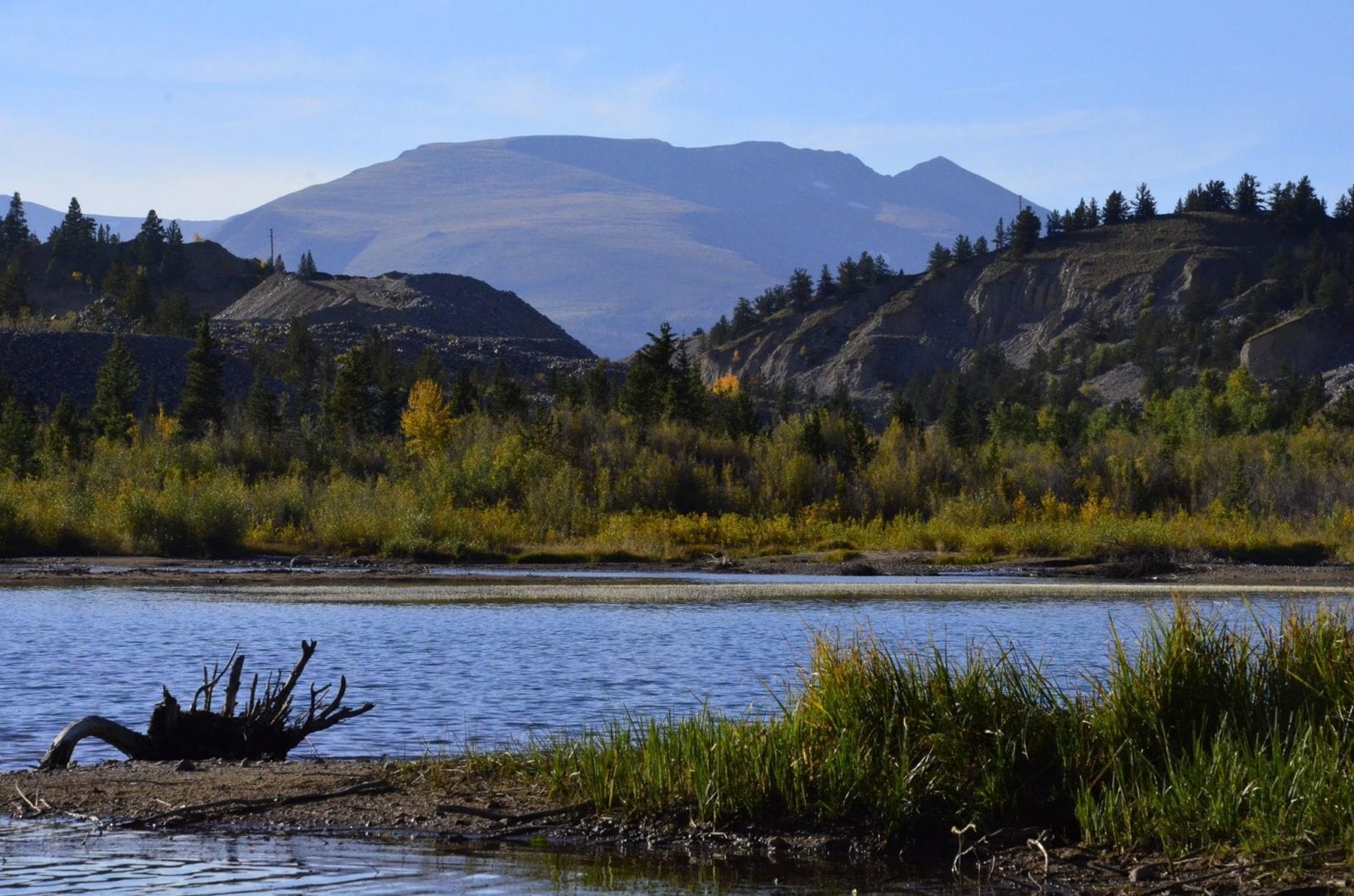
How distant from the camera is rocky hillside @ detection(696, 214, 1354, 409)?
150500 mm

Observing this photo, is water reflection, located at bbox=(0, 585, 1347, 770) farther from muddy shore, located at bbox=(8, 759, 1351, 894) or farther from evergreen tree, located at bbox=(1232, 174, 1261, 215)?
evergreen tree, located at bbox=(1232, 174, 1261, 215)

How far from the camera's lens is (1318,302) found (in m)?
148

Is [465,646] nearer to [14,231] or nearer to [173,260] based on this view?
[173,260]

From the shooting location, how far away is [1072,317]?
173m

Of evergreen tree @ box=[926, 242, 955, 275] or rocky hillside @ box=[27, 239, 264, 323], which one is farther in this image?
evergreen tree @ box=[926, 242, 955, 275]

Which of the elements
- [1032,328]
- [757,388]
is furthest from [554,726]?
[1032,328]

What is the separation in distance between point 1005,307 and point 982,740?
564ft

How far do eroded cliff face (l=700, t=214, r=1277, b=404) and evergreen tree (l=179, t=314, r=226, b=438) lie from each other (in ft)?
266

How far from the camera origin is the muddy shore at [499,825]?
33.6ft

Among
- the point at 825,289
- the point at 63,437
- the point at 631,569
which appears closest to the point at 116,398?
the point at 63,437

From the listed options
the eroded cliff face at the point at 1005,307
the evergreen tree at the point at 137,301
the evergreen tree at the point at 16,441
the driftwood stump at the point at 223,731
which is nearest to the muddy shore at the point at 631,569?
the evergreen tree at the point at 16,441

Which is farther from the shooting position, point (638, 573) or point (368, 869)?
point (638, 573)

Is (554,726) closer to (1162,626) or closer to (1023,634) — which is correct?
(1162,626)

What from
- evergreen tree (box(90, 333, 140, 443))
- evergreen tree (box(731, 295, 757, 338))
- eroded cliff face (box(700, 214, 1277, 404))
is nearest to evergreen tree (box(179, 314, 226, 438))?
evergreen tree (box(90, 333, 140, 443))
